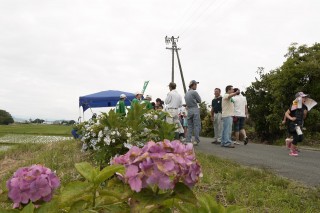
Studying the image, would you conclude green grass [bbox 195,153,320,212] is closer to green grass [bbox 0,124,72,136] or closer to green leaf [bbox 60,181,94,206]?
green leaf [bbox 60,181,94,206]

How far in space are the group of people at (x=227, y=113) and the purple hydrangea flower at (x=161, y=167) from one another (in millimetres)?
8052

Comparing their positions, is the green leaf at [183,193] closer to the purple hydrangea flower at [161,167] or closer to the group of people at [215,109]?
the purple hydrangea flower at [161,167]

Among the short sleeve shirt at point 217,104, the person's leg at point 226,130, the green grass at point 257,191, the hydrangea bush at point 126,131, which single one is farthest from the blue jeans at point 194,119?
the hydrangea bush at point 126,131

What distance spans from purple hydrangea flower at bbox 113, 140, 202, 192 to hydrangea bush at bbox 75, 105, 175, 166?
288 centimetres

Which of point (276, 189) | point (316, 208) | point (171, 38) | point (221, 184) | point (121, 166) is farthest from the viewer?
point (171, 38)

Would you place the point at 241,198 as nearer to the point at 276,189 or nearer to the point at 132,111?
the point at 276,189

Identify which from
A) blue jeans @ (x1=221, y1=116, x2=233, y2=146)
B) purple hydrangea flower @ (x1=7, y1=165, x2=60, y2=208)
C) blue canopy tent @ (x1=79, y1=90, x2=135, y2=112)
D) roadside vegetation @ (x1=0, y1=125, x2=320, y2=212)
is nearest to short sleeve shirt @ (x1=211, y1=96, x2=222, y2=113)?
blue jeans @ (x1=221, y1=116, x2=233, y2=146)

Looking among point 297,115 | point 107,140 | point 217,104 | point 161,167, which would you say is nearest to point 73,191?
point 161,167

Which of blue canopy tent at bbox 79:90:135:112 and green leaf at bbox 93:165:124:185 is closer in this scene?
green leaf at bbox 93:165:124:185

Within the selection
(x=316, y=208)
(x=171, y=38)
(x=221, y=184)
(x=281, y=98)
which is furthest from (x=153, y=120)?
(x=171, y=38)

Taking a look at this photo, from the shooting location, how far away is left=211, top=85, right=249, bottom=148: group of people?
9195 mm

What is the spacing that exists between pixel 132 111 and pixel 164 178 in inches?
125

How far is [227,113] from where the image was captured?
9.21m

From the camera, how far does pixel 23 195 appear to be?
3.85 feet
